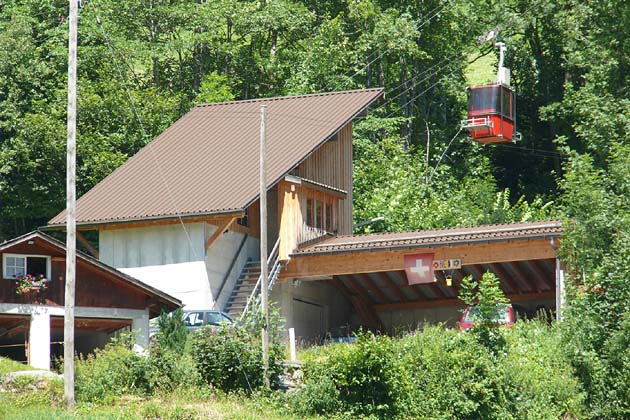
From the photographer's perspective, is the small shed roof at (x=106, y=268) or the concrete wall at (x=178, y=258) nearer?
the small shed roof at (x=106, y=268)

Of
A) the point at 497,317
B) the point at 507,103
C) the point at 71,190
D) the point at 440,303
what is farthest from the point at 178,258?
the point at 507,103

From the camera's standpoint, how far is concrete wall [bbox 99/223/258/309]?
1730 inches

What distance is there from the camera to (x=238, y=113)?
169 ft

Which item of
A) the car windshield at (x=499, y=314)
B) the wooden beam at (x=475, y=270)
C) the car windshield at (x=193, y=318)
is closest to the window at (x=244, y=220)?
the car windshield at (x=193, y=318)

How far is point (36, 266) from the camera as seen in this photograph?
38.0 m

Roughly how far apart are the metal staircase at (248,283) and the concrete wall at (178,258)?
0.29 meters

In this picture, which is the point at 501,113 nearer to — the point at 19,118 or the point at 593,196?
the point at 593,196

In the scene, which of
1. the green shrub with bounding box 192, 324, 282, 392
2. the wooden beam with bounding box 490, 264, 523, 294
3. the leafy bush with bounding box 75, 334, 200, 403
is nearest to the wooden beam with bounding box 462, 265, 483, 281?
the wooden beam with bounding box 490, 264, 523, 294

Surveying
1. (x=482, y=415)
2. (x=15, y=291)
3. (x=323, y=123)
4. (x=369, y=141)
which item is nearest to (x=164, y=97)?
(x=369, y=141)

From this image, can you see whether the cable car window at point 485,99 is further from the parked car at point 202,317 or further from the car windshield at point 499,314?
the parked car at point 202,317

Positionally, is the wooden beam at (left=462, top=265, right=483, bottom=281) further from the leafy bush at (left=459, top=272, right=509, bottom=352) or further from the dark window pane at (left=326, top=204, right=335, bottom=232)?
the leafy bush at (left=459, top=272, right=509, bottom=352)

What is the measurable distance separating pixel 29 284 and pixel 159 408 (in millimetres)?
8296

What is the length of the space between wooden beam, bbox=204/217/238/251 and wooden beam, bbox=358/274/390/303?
5.58 meters

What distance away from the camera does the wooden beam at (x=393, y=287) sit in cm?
4622
